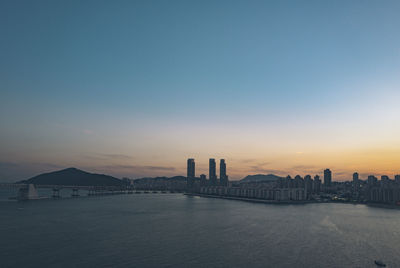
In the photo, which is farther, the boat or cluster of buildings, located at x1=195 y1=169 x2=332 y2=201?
cluster of buildings, located at x1=195 y1=169 x2=332 y2=201

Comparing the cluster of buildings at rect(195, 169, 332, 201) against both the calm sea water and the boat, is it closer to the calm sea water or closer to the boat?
the calm sea water

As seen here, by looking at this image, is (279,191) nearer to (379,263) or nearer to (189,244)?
(189,244)

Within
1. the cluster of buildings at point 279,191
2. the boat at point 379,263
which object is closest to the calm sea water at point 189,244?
the boat at point 379,263

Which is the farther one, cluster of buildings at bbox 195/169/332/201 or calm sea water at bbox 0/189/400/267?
cluster of buildings at bbox 195/169/332/201

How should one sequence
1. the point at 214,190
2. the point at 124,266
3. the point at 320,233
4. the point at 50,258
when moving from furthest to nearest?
the point at 214,190 → the point at 320,233 → the point at 50,258 → the point at 124,266

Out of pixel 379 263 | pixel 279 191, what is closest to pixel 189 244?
pixel 379 263

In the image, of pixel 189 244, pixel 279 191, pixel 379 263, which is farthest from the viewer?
pixel 279 191

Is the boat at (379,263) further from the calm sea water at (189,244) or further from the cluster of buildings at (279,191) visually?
the cluster of buildings at (279,191)

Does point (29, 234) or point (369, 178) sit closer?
point (29, 234)

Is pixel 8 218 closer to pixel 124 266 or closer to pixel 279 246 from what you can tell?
pixel 124 266

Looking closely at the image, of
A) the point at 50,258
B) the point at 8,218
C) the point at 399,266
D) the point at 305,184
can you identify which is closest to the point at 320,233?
the point at 399,266

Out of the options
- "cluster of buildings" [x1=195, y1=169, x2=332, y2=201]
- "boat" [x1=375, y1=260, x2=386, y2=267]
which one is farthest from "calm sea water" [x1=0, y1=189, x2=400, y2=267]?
"cluster of buildings" [x1=195, y1=169, x2=332, y2=201]
